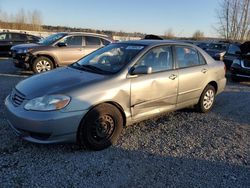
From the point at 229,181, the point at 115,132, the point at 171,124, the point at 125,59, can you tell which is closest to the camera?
the point at 229,181

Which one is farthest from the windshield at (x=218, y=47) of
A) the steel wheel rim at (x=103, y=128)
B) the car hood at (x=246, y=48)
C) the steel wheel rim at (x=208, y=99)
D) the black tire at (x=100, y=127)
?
the steel wheel rim at (x=103, y=128)

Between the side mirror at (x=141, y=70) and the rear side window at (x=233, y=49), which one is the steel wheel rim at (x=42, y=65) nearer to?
the side mirror at (x=141, y=70)

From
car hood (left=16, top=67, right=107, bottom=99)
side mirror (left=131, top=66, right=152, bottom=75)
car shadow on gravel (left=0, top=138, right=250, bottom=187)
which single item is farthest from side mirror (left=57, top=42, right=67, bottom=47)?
car shadow on gravel (left=0, top=138, right=250, bottom=187)

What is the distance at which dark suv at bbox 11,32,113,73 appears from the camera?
966cm

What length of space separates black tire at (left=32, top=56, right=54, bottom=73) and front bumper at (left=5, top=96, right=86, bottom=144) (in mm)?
6304

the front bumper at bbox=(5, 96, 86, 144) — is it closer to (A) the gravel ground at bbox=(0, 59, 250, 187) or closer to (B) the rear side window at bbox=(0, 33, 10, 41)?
(A) the gravel ground at bbox=(0, 59, 250, 187)

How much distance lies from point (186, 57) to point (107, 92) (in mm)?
2170

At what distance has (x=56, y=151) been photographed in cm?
388

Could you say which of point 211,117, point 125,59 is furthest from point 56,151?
point 211,117

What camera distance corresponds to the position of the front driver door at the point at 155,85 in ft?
14.3

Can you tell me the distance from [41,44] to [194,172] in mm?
8255

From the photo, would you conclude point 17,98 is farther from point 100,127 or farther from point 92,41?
point 92,41

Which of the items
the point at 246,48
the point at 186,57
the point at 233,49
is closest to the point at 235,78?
the point at 246,48

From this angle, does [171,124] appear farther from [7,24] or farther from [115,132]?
[7,24]
